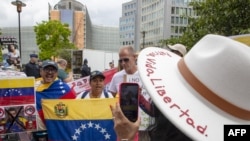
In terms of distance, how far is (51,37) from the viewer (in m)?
54.8

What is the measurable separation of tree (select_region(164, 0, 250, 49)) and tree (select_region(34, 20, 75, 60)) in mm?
42127

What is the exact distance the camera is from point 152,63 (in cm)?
150

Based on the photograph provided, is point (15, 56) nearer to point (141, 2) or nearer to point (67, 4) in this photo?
point (141, 2)

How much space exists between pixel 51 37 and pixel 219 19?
152ft

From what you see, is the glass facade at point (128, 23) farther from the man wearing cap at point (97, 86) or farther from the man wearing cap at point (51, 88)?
the man wearing cap at point (97, 86)

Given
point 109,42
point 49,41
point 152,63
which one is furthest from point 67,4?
point 152,63

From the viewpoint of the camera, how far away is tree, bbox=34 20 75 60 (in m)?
53.8

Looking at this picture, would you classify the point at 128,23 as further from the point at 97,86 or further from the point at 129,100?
the point at 129,100

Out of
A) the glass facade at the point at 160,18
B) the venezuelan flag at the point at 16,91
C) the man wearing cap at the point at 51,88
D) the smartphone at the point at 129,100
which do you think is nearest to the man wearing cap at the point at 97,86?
the man wearing cap at the point at 51,88

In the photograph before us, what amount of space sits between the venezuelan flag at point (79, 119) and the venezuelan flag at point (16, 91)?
353mm

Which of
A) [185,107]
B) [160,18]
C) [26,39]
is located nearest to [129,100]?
[185,107]

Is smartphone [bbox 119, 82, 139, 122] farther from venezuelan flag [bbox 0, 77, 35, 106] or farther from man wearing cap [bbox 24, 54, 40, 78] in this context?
man wearing cap [bbox 24, 54, 40, 78]

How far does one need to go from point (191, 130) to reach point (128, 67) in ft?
11.0

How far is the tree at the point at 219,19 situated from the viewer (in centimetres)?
1010
